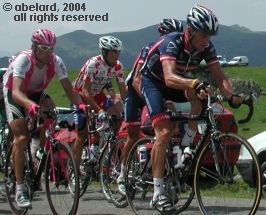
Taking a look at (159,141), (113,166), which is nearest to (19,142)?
(113,166)

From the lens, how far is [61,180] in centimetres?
670

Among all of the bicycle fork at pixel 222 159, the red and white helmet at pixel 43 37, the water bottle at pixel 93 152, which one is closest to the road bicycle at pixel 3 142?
the water bottle at pixel 93 152

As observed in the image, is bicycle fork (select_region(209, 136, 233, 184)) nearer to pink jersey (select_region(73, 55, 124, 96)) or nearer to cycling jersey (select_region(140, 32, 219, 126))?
cycling jersey (select_region(140, 32, 219, 126))

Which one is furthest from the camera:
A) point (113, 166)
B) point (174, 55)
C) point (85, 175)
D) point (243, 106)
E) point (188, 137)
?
point (243, 106)

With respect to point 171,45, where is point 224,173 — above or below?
below

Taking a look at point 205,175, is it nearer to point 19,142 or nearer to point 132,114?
point 132,114

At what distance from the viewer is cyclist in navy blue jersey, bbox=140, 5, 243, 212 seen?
592 cm

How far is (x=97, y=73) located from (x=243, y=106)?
90.4ft

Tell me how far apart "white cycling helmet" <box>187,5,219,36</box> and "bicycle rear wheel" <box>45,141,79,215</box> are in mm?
1767

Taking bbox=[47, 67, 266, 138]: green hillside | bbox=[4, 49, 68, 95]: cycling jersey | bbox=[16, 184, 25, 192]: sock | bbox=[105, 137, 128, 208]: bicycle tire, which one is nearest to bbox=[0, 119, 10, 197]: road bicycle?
bbox=[105, 137, 128, 208]: bicycle tire

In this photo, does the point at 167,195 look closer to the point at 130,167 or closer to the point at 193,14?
the point at 130,167

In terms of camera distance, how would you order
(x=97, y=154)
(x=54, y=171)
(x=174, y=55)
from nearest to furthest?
(x=174, y=55) → (x=54, y=171) → (x=97, y=154)

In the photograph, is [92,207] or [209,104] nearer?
[209,104]

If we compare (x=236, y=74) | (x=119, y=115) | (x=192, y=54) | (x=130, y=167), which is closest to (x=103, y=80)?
(x=119, y=115)
